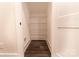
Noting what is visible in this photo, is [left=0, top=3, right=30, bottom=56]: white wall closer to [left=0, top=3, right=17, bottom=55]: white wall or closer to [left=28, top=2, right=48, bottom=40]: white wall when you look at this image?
[left=0, top=3, right=17, bottom=55]: white wall

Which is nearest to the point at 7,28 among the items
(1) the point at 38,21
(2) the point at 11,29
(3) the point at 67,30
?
(2) the point at 11,29

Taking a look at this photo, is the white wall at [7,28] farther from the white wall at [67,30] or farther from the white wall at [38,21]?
the white wall at [38,21]

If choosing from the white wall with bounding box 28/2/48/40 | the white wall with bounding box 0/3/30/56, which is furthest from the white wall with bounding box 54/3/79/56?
the white wall with bounding box 28/2/48/40

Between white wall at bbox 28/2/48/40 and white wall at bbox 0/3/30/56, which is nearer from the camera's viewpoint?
white wall at bbox 0/3/30/56

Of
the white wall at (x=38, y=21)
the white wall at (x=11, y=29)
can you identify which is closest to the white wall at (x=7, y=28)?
the white wall at (x=11, y=29)

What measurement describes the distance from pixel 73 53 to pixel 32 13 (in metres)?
1.55

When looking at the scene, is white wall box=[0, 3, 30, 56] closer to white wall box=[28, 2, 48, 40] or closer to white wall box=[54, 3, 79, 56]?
white wall box=[54, 3, 79, 56]

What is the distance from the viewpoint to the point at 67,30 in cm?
205

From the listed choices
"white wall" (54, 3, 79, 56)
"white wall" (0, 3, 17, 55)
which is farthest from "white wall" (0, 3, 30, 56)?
"white wall" (54, 3, 79, 56)

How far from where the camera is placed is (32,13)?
3193 mm

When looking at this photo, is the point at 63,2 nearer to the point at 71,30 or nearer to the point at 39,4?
the point at 71,30

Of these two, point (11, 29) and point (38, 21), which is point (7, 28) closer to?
point (11, 29)

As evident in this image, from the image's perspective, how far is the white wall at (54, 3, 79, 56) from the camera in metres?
2.03

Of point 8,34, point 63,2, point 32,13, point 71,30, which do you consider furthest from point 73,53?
point 32,13
